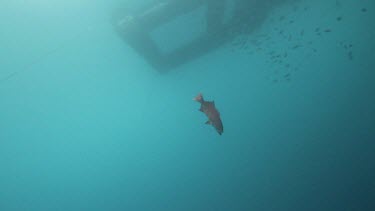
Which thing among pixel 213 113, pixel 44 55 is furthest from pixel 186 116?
pixel 213 113

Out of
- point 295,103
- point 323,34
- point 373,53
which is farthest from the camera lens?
point 295,103

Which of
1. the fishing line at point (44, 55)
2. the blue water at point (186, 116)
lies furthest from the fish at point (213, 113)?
the fishing line at point (44, 55)

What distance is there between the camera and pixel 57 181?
62.1 feet

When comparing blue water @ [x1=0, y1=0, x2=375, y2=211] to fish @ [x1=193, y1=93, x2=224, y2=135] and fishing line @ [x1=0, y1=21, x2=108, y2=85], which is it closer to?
fishing line @ [x1=0, y1=21, x2=108, y2=85]

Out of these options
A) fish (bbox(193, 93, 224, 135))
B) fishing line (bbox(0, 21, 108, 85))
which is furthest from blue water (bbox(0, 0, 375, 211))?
fish (bbox(193, 93, 224, 135))

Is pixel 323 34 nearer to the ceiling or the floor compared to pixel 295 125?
nearer to the ceiling

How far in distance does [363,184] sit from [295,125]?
18.7 ft

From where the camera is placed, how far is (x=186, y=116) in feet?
60.6

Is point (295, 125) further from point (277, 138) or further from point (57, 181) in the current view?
point (57, 181)

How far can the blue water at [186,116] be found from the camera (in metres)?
9.20

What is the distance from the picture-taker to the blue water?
30.2ft

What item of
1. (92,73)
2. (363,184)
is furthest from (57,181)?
(363,184)

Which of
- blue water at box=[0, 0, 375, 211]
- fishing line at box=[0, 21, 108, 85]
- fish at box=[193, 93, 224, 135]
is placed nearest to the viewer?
fish at box=[193, 93, 224, 135]

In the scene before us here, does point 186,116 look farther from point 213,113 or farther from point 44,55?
point 213,113
